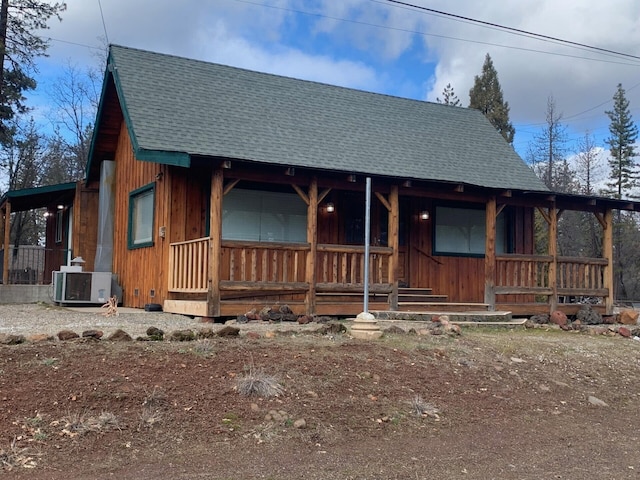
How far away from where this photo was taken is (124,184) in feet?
45.5

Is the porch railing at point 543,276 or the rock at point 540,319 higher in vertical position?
the porch railing at point 543,276

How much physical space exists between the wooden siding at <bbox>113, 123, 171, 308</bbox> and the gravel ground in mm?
1030

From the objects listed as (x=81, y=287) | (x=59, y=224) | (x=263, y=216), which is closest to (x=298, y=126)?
(x=263, y=216)

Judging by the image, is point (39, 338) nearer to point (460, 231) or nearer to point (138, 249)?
Answer: point (138, 249)

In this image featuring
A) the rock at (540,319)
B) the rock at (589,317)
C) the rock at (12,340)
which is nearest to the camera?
the rock at (12,340)

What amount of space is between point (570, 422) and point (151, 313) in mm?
7254

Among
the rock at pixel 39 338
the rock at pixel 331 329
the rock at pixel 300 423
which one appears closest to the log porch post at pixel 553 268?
the rock at pixel 331 329

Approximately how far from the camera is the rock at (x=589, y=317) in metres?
12.6

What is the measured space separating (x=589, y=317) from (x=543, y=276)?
116 centimetres

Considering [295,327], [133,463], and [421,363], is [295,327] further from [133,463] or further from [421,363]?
[133,463]

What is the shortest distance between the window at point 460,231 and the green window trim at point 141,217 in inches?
237

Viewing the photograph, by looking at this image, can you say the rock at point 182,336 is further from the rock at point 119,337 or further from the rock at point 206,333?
the rock at point 119,337

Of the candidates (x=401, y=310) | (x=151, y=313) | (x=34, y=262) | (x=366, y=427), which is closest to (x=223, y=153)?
(x=151, y=313)

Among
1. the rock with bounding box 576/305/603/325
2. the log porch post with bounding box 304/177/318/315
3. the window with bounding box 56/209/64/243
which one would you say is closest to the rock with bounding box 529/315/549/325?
the rock with bounding box 576/305/603/325
